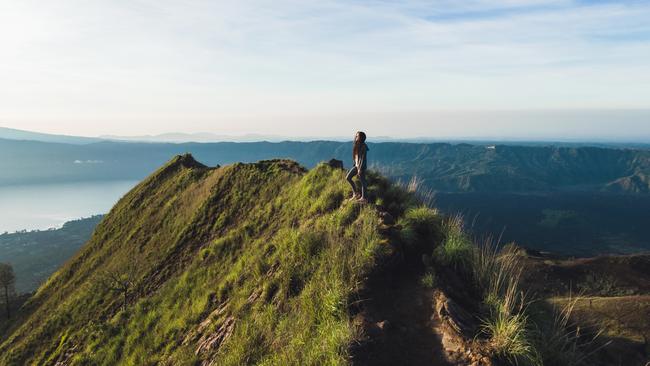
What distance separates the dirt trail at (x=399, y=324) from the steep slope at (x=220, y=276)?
354 mm

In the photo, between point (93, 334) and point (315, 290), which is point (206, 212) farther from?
point (315, 290)

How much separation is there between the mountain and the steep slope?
2.3 inches

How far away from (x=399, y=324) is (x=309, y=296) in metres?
2.09

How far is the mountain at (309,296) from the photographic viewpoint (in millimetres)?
7023

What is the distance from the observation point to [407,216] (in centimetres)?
1062

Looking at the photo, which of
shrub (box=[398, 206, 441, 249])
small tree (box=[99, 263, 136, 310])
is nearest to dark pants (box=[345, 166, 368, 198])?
shrub (box=[398, 206, 441, 249])

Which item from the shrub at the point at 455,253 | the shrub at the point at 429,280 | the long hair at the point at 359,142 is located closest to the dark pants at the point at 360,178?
the long hair at the point at 359,142

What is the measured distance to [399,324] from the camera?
7.61 metres

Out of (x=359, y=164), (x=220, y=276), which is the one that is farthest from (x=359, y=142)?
(x=220, y=276)

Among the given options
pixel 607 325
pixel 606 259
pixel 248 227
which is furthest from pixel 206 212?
pixel 606 259

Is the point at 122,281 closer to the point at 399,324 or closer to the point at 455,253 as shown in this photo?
the point at 399,324

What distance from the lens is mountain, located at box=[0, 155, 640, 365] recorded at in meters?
7.02

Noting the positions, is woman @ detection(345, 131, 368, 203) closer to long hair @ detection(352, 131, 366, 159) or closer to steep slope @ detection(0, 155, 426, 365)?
long hair @ detection(352, 131, 366, 159)

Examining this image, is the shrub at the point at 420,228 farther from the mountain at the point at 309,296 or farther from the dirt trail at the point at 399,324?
the dirt trail at the point at 399,324
